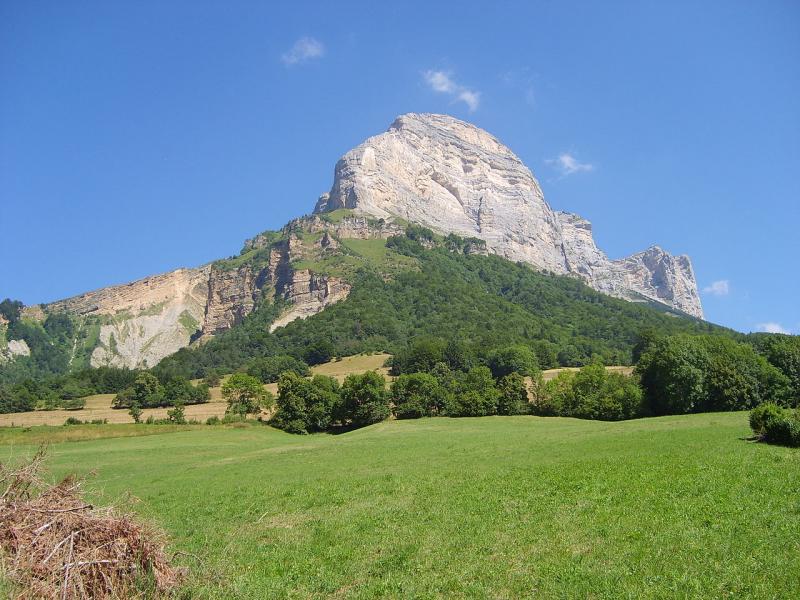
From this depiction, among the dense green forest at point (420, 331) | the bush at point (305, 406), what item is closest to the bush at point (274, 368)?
the dense green forest at point (420, 331)

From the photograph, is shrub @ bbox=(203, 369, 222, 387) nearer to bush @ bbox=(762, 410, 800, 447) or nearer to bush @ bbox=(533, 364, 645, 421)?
bush @ bbox=(533, 364, 645, 421)

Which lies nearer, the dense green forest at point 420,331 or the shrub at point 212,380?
the shrub at point 212,380

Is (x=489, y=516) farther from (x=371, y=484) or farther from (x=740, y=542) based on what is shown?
(x=371, y=484)

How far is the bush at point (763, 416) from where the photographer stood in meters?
27.9

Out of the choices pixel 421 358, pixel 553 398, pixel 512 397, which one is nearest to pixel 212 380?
pixel 421 358

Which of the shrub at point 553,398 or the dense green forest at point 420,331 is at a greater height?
the dense green forest at point 420,331

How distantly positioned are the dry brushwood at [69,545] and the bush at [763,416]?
99.2 ft

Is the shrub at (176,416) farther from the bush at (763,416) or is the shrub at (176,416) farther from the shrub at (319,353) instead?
the bush at (763,416)

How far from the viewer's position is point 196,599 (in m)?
9.09

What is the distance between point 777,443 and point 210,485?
96.7 ft

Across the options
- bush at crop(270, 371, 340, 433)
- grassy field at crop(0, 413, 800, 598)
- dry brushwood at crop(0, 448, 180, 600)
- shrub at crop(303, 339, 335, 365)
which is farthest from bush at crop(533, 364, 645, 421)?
shrub at crop(303, 339, 335, 365)

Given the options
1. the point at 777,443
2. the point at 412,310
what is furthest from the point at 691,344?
the point at 412,310

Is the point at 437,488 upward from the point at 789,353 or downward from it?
downward

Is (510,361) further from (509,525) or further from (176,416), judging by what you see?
(509,525)
